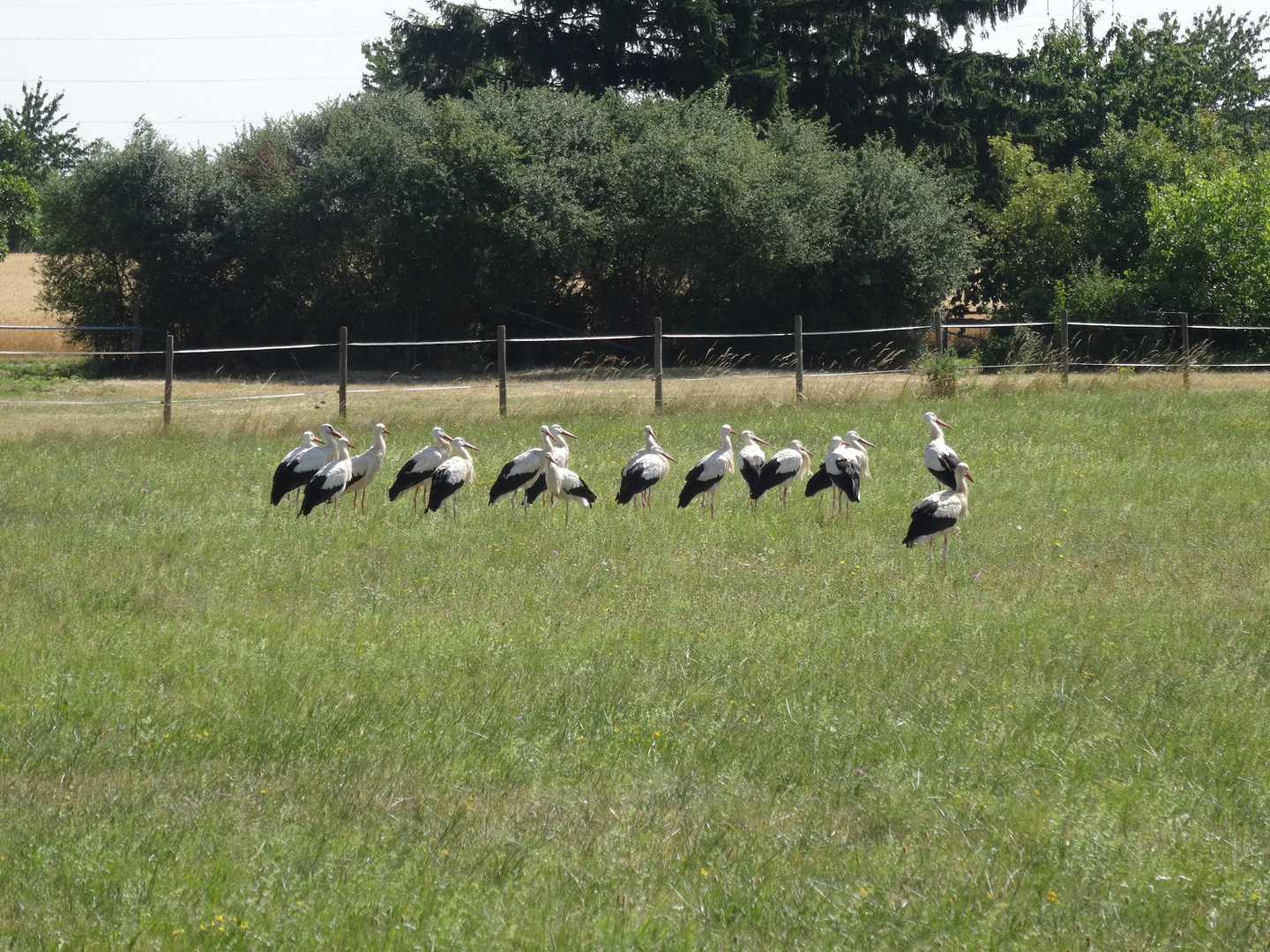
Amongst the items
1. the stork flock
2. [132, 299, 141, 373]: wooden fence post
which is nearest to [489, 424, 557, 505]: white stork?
the stork flock

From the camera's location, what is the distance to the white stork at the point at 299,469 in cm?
1241

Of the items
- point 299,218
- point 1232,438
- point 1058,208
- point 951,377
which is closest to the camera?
point 1232,438

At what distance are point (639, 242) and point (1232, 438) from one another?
19.7 m

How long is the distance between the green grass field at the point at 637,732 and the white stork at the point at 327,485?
42 cm

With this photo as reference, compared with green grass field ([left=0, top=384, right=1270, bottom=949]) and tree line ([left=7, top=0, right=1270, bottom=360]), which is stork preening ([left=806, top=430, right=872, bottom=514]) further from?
tree line ([left=7, top=0, right=1270, bottom=360])

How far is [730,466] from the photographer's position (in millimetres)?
12664

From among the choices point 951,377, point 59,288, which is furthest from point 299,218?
point 951,377

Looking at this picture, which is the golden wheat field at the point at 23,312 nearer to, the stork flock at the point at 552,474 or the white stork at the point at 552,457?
the white stork at the point at 552,457

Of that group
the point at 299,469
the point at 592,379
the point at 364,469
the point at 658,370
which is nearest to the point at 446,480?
the point at 364,469

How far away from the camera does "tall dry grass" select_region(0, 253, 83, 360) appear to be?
37219 mm

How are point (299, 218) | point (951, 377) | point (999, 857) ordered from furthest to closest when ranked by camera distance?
point (299, 218) < point (951, 377) < point (999, 857)

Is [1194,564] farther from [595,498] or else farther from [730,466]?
[595,498]

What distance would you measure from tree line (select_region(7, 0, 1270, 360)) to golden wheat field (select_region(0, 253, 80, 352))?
6.19 feet

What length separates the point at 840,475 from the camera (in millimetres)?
11688
